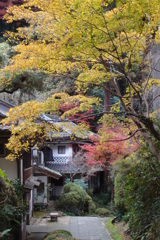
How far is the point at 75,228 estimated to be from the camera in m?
15.6

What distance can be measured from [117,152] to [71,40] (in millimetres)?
14877

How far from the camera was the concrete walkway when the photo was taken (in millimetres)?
13539

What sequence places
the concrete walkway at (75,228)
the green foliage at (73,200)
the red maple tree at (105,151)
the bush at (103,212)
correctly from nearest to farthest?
the concrete walkway at (75,228), the red maple tree at (105,151), the green foliage at (73,200), the bush at (103,212)

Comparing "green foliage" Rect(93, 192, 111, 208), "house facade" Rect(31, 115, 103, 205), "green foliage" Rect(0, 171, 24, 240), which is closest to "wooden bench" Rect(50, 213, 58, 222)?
"house facade" Rect(31, 115, 103, 205)

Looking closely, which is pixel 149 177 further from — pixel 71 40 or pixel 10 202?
pixel 10 202

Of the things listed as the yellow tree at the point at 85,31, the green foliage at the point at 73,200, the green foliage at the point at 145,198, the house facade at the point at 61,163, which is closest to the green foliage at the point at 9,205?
the green foliage at the point at 145,198

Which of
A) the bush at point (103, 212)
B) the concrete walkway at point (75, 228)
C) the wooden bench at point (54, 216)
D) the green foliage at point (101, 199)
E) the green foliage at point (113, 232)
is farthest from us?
the green foliage at point (101, 199)

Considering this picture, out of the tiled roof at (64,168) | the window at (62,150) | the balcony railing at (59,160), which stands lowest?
the tiled roof at (64,168)

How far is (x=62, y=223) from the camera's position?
16.9 m

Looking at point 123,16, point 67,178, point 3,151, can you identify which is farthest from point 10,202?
point 67,178

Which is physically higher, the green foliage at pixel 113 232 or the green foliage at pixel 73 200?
the green foliage at pixel 73 200

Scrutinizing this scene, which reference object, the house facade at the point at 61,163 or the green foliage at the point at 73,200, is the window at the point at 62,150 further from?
the green foliage at the point at 73,200

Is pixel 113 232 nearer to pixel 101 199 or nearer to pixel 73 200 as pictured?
pixel 73 200

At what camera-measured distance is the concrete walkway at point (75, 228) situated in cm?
1354
